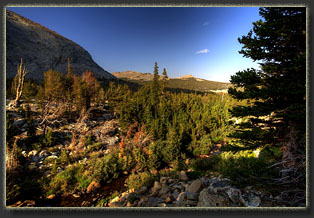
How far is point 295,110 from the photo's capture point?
2.94 meters

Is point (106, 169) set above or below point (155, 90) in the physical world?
below

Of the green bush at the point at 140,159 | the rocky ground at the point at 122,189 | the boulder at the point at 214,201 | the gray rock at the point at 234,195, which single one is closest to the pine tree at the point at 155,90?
the rocky ground at the point at 122,189

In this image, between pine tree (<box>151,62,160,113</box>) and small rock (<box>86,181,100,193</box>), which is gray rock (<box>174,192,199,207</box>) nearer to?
small rock (<box>86,181,100,193</box>)

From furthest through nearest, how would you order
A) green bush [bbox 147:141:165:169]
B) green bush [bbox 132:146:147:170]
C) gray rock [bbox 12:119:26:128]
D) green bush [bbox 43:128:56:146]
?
gray rock [bbox 12:119:26:128], green bush [bbox 43:128:56:146], green bush [bbox 147:141:165:169], green bush [bbox 132:146:147:170]

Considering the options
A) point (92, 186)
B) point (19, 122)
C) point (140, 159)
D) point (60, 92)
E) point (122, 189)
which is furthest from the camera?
point (60, 92)

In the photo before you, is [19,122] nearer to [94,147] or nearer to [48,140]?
[48,140]

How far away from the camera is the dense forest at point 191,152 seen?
313 centimetres

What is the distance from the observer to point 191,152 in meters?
16.3

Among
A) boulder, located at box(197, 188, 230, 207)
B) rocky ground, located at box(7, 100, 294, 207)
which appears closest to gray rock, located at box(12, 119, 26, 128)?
rocky ground, located at box(7, 100, 294, 207)

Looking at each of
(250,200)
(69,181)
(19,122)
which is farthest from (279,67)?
(19,122)

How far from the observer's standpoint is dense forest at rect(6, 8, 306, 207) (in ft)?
10.3

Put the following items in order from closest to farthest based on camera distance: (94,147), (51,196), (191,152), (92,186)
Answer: (51,196) < (92,186) < (94,147) < (191,152)

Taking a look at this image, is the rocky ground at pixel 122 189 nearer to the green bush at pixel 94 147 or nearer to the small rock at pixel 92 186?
the small rock at pixel 92 186

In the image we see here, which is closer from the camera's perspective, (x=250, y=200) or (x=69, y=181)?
(x=250, y=200)
